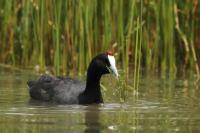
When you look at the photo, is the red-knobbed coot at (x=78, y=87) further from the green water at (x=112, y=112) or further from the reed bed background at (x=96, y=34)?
the reed bed background at (x=96, y=34)

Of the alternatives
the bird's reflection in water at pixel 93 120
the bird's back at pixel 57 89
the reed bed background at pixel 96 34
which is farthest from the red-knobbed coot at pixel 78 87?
the reed bed background at pixel 96 34

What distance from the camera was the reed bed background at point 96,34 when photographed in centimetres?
1207

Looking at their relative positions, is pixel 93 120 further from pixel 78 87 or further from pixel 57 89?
pixel 57 89

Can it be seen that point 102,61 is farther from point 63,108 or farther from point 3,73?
point 3,73

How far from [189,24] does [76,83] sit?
10.1 feet

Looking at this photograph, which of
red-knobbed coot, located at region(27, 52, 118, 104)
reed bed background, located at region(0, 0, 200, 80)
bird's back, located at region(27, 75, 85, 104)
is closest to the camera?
red-knobbed coot, located at region(27, 52, 118, 104)

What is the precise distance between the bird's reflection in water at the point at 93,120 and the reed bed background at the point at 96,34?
2086 millimetres

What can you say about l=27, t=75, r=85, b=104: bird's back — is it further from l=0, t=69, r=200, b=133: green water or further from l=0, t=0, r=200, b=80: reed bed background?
l=0, t=0, r=200, b=80: reed bed background

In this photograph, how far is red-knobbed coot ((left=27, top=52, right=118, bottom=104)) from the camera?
10.1 meters

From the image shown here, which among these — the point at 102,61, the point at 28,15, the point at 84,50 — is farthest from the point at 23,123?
the point at 28,15

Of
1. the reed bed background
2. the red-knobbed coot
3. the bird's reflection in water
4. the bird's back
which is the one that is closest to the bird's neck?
the red-knobbed coot

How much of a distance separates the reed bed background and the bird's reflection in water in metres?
2.09

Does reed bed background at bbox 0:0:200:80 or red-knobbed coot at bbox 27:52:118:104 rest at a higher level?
reed bed background at bbox 0:0:200:80

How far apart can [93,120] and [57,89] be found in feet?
7.87
